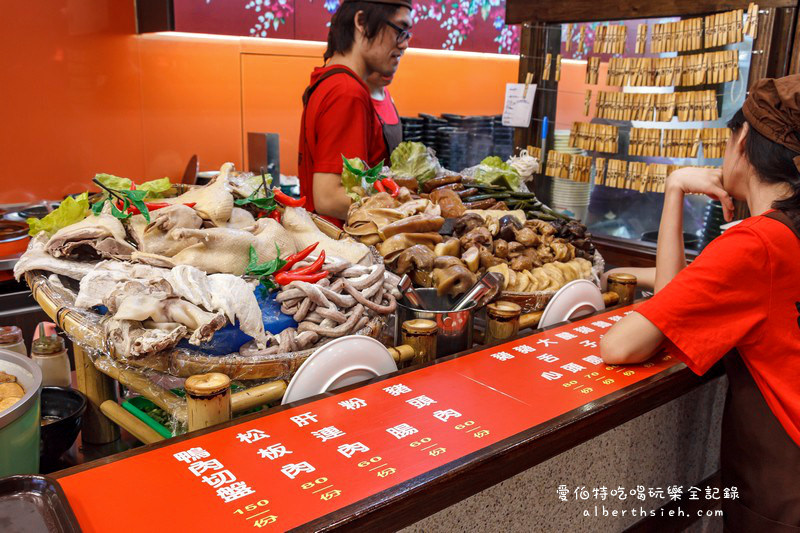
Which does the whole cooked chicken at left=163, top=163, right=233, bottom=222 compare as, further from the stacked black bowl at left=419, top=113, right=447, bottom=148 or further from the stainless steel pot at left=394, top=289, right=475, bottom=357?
the stacked black bowl at left=419, top=113, right=447, bottom=148

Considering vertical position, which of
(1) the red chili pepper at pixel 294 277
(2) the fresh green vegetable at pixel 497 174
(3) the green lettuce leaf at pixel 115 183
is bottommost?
(1) the red chili pepper at pixel 294 277

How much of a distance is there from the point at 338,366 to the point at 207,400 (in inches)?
11.6

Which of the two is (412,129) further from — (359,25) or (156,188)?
(156,188)

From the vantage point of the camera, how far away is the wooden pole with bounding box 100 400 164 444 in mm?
1376

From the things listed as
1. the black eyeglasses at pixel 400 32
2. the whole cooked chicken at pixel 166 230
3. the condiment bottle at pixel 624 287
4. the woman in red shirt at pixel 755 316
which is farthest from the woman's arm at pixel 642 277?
the whole cooked chicken at pixel 166 230

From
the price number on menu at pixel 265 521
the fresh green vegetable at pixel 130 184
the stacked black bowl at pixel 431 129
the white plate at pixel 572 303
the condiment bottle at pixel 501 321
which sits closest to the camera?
the price number on menu at pixel 265 521

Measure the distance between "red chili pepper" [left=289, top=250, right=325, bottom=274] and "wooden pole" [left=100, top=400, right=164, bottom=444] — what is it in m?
0.46

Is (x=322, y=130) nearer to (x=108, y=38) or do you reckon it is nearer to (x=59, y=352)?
(x=59, y=352)

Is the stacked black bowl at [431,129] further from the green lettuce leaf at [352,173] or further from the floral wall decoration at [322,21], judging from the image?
the green lettuce leaf at [352,173]

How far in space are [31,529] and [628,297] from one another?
178 cm

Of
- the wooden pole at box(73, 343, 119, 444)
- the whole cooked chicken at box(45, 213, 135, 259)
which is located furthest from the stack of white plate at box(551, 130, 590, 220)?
the wooden pole at box(73, 343, 119, 444)

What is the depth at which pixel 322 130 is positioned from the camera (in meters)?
2.66

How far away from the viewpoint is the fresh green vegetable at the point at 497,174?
2.72 m

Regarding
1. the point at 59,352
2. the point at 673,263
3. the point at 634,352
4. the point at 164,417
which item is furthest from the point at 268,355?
the point at 673,263
